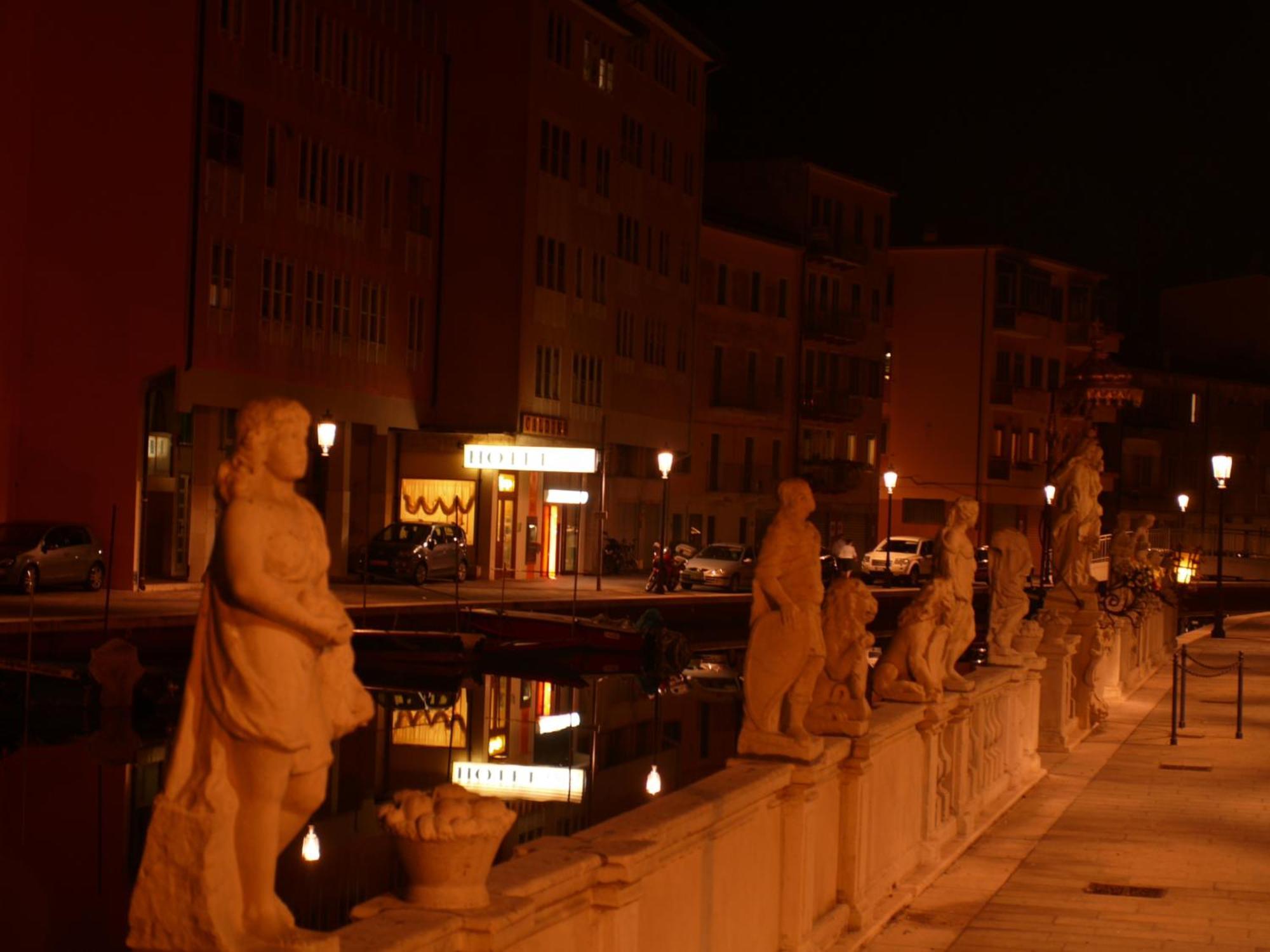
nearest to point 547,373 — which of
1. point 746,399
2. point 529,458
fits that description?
point 529,458

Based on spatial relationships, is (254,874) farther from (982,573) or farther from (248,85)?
(982,573)

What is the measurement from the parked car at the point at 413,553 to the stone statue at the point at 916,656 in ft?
107

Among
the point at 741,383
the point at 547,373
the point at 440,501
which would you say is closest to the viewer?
the point at 440,501

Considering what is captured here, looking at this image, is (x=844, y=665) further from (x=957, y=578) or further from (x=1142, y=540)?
(x=1142, y=540)

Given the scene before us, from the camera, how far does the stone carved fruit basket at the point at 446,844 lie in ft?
16.5

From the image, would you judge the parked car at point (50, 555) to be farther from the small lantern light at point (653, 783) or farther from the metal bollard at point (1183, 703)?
the metal bollard at point (1183, 703)

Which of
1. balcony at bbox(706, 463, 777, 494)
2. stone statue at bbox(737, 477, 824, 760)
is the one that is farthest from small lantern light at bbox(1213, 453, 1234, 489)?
balcony at bbox(706, 463, 777, 494)

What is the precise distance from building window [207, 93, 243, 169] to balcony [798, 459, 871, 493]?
112 feet

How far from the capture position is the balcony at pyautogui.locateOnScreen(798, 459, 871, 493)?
71.8 metres

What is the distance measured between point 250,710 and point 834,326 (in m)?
68.9

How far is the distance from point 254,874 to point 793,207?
6817 centimetres

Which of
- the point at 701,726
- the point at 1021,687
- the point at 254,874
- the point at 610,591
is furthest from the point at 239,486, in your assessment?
the point at 610,591

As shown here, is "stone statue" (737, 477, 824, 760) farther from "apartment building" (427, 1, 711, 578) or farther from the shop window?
the shop window

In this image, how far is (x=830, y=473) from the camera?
7212 cm
